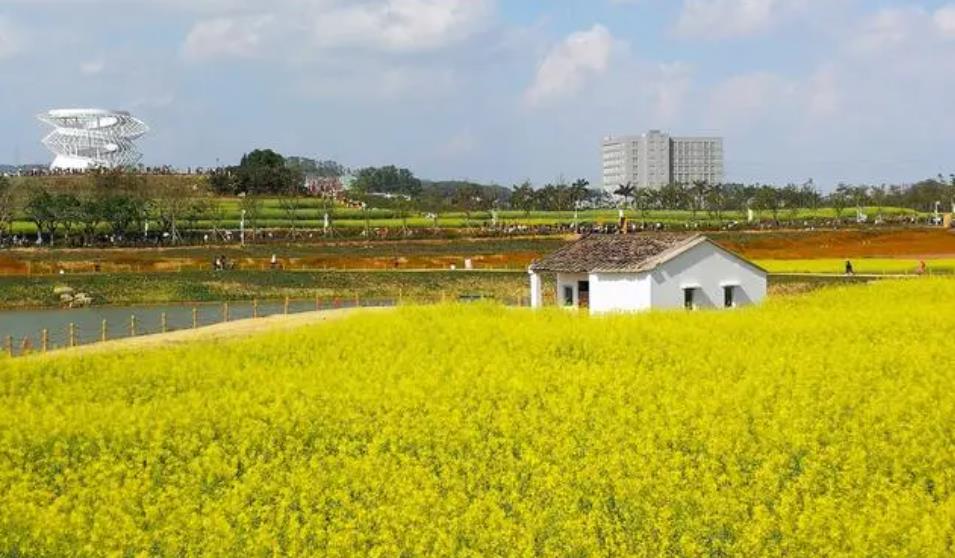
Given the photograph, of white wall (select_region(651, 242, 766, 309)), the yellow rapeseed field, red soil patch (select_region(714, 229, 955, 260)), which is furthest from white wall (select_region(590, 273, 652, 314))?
red soil patch (select_region(714, 229, 955, 260))

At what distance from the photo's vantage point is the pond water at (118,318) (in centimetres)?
4044

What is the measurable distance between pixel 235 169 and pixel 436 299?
3011 inches

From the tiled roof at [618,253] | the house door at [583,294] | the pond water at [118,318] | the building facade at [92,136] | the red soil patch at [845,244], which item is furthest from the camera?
the building facade at [92,136]

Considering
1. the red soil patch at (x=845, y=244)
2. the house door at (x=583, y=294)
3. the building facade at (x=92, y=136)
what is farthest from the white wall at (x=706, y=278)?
the building facade at (x=92, y=136)

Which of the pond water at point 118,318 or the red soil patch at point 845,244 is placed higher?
the red soil patch at point 845,244

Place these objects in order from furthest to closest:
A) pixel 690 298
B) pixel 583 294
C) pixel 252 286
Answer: pixel 252 286, pixel 583 294, pixel 690 298

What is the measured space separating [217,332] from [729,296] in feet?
58.1

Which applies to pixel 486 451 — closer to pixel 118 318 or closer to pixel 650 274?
pixel 650 274

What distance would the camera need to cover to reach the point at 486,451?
51.3ft

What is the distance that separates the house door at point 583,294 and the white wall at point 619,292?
3.82ft

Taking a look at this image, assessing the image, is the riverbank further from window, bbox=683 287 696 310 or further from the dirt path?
window, bbox=683 287 696 310

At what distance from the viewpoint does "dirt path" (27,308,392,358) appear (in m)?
29.9

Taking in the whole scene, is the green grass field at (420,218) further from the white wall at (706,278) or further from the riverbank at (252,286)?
the white wall at (706,278)

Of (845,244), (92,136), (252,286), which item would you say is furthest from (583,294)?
(92,136)
